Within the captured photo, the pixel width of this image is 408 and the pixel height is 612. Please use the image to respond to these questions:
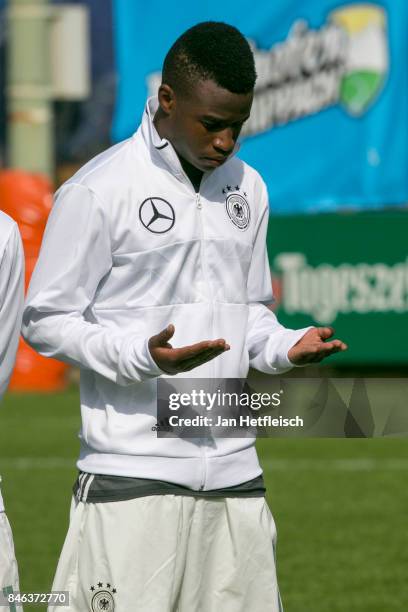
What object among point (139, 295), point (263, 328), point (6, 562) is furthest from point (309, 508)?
point (6, 562)

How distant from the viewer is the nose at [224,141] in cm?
374

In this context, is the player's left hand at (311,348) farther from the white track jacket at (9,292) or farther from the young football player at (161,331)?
the white track jacket at (9,292)

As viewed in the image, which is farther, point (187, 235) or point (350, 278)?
point (350, 278)

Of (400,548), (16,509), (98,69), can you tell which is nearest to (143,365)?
(400,548)

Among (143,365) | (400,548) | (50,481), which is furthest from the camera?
(50,481)

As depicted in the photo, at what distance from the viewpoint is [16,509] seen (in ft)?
31.2

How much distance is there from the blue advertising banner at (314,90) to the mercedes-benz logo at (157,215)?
1244cm

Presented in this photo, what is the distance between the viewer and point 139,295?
375 centimetres

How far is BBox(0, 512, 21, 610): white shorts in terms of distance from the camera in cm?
358

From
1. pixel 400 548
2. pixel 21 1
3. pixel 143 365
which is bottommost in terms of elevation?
pixel 400 548

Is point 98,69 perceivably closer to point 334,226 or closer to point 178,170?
point 334,226

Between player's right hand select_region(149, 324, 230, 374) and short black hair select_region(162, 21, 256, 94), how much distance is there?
0.71 meters

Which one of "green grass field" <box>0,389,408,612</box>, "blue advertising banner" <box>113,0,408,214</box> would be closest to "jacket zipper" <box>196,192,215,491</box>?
"green grass field" <box>0,389,408,612</box>

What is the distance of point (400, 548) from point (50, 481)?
10.1 ft
